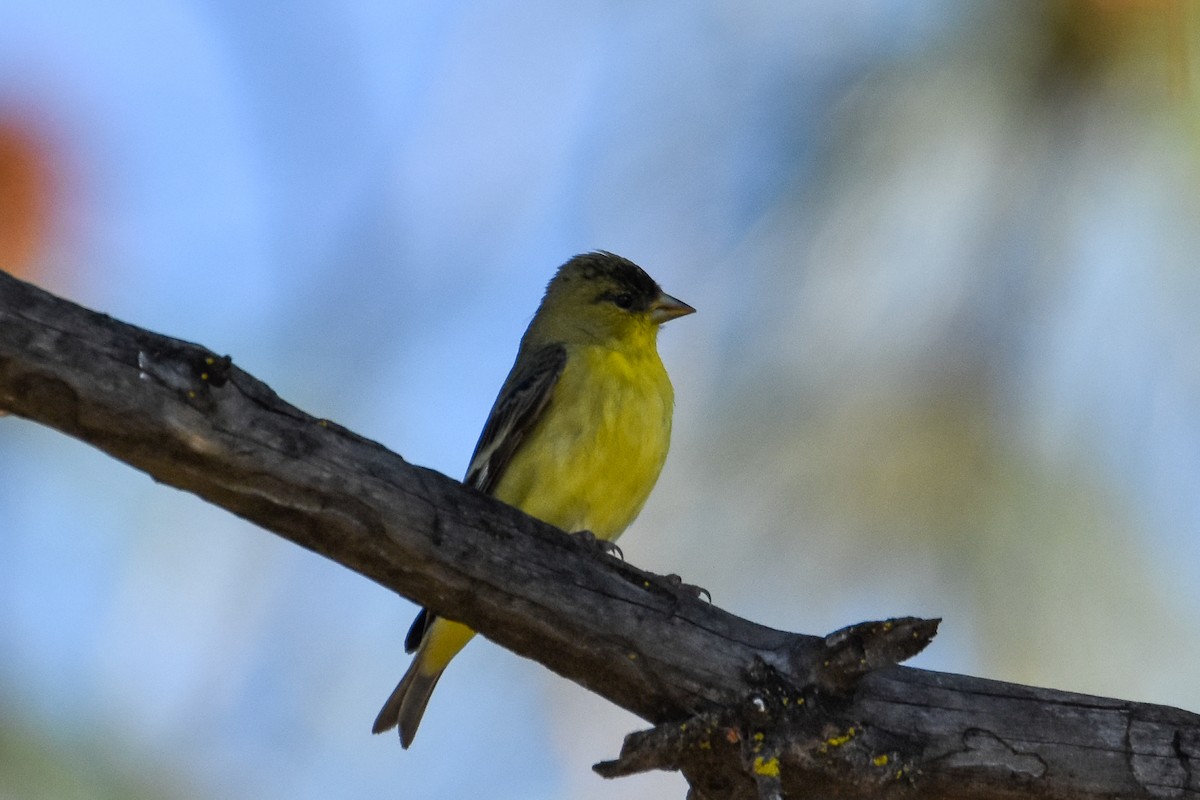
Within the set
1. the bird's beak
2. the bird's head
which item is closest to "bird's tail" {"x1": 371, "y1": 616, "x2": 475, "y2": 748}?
the bird's head

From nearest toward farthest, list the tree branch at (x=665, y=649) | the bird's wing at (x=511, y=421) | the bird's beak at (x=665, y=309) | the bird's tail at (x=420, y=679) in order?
1. the tree branch at (x=665, y=649)
2. the bird's tail at (x=420, y=679)
3. the bird's wing at (x=511, y=421)
4. the bird's beak at (x=665, y=309)

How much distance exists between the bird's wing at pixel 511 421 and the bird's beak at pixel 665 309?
621 millimetres

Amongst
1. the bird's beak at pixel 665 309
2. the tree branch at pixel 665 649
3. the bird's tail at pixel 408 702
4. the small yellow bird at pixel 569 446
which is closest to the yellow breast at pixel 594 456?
the small yellow bird at pixel 569 446

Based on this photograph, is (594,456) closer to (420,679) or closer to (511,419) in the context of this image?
(511,419)

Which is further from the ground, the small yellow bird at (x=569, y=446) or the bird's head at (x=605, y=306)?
the bird's head at (x=605, y=306)

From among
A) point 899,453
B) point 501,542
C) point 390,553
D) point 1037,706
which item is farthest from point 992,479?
point 390,553

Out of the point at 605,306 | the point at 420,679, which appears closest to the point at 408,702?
the point at 420,679

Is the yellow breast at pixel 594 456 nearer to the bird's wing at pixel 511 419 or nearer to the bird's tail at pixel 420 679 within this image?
the bird's wing at pixel 511 419

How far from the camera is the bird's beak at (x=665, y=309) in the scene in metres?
5.71

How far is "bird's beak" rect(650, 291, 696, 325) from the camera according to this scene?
225 inches

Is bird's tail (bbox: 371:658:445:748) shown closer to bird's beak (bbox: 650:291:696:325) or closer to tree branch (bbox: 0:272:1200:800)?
tree branch (bbox: 0:272:1200:800)

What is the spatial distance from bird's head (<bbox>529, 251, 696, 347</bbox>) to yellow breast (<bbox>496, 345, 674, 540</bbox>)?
19.4 inches

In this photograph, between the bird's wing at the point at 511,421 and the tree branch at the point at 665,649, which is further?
the bird's wing at the point at 511,421

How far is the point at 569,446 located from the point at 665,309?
1066 mm
